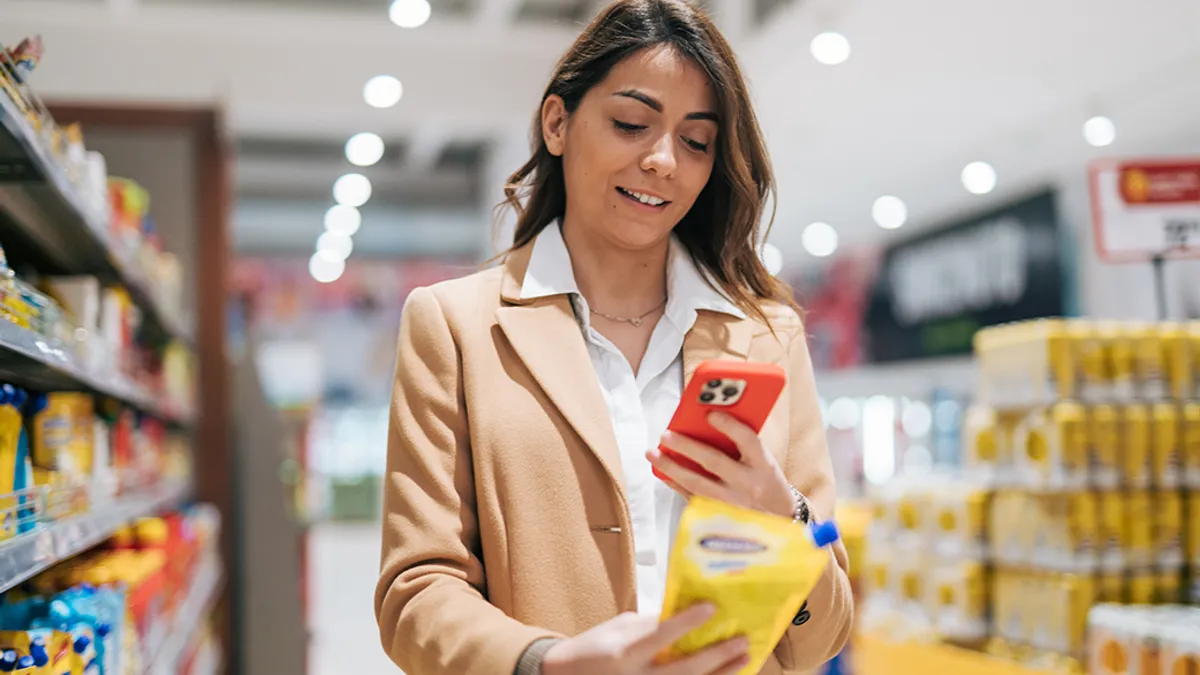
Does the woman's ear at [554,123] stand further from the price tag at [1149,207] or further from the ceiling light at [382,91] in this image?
the ceiling light at [382,91]

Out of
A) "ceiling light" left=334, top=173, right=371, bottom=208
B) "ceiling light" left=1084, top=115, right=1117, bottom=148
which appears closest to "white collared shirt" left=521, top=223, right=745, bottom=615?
"ceiling light" left=1084, top=115, right=1117, bottom=148

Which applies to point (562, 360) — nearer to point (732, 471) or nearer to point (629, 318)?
point (629, 318)

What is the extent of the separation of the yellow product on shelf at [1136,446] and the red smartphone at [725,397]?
128 inches

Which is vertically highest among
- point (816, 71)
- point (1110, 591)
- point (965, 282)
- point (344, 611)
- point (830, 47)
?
point (816, 71)

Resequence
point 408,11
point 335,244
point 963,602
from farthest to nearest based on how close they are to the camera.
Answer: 1. point 335,244
2. point 408,11
3. point 963,602

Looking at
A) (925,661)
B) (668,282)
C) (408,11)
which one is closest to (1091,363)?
(925,661)

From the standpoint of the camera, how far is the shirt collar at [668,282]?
1473 millimetres

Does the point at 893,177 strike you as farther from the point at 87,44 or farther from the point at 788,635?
the point at 788,635

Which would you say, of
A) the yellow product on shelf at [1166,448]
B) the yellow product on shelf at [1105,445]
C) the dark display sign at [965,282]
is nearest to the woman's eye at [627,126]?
the yellow product on shelf at [1105,445]

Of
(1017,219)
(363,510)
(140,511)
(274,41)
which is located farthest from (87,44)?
(363,510)

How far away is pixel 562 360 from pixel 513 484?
0.18 metres

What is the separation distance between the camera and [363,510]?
20.2 meters

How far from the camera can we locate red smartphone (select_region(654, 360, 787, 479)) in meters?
1.02

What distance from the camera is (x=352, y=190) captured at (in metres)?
13.0
